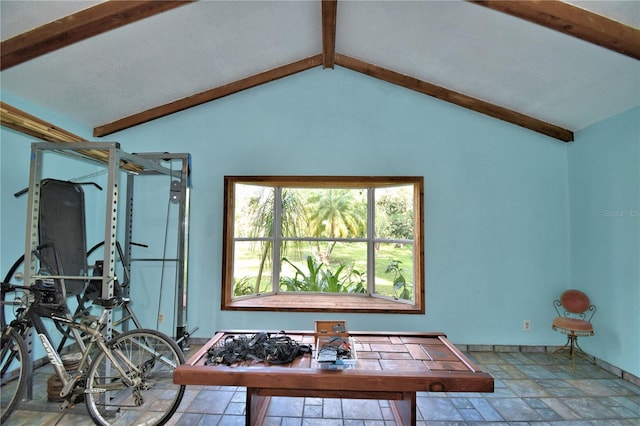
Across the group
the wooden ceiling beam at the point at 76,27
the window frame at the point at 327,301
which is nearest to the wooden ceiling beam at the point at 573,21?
the window frame at the point at 327,301

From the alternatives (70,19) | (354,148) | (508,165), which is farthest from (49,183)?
(508,165)

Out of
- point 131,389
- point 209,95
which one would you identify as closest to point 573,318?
point 131,389

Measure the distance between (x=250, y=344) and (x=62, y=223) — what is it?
5.49 ft

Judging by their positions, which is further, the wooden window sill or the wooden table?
the wooden window sill

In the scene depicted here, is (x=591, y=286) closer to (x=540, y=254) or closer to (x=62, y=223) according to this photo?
(x=540, y=254)

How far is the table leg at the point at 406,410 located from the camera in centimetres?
184

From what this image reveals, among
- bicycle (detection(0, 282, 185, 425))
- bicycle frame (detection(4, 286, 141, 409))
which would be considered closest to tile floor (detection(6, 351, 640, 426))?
bicycle (detection(0, 282, 185, 425))

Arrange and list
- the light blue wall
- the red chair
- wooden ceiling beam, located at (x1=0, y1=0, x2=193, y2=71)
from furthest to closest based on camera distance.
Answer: the red chair → the light blue wall → wooden ceiling beam, located at (x1=0, y1=0, x2=193, y2=71)

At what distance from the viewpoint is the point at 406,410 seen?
190 centimetres

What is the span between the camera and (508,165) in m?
3.47

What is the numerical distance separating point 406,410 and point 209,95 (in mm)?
3481

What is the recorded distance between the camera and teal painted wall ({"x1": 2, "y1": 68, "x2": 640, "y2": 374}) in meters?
3.43

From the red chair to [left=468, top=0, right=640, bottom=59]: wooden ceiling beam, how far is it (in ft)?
7.50

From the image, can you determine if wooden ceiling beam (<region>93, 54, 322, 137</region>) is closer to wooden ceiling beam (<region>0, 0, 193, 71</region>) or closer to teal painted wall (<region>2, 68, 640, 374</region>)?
teal painted wall (<region>2, 68, 640, 374</region>)
